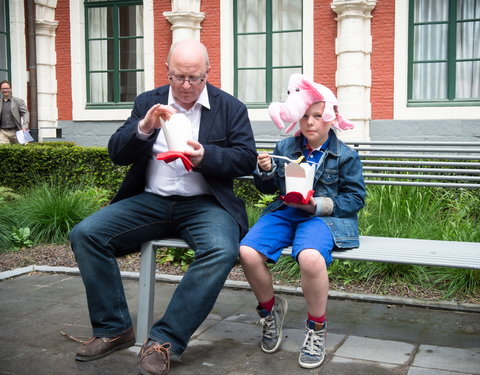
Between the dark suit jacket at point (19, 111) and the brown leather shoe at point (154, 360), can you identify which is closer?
the brown leather shoe at point (154, 360)

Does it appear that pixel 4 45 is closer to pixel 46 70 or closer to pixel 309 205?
pixel 46 70

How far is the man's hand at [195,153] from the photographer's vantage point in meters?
3.50

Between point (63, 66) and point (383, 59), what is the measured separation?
272 inches

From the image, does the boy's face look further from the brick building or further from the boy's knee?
the brick building

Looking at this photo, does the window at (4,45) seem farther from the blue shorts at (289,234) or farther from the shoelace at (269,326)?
the shoelace at (269,326)

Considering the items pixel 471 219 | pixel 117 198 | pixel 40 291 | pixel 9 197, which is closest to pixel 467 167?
pixel 471 219

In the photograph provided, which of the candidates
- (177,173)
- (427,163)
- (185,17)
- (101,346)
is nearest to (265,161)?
(177,173)

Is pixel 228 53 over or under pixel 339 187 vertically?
over

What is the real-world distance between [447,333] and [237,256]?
147 cm

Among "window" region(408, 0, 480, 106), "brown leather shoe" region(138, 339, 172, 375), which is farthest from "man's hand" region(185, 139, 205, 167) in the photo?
"window" region(408, 0, 480, 106)

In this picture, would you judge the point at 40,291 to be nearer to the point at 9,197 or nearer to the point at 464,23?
the point at 9,197

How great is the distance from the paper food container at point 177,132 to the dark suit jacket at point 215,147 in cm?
19

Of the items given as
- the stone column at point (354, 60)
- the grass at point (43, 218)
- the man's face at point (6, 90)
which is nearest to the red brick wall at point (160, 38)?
the man's face at point (6, 90)

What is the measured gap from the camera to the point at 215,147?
3699 millimetres
